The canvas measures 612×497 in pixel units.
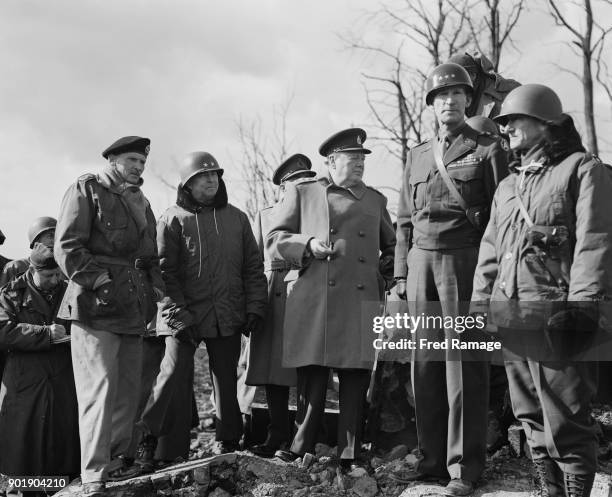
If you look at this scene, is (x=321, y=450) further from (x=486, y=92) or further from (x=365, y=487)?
(x=486, y=92)

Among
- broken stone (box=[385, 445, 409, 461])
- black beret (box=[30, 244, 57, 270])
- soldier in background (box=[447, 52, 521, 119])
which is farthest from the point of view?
soldier in background (box=[447, 52, 521, 119])

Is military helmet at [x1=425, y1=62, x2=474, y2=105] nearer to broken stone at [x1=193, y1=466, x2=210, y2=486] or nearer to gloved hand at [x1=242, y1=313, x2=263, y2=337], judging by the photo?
gloved hand at [x1=242, y1=313, x2=263, y2=337]

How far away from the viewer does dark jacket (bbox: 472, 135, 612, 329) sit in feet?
12.9

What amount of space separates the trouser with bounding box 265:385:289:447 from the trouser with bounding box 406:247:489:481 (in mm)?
1437

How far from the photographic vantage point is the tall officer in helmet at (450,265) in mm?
4980

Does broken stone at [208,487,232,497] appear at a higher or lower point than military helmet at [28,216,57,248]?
lower

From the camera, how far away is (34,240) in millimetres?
7102

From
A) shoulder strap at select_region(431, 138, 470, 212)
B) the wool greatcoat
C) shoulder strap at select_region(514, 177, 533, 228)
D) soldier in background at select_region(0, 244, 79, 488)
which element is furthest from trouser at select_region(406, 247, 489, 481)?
soldier in background at select_region(0, 244, 79, 488)

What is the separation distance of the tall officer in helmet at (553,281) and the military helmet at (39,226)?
4338mm

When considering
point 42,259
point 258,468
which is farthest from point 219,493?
point 42,259

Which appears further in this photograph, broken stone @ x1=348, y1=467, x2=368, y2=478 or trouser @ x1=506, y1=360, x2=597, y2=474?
broken stone @ x1=348, y1=467, x2=368, y2=478

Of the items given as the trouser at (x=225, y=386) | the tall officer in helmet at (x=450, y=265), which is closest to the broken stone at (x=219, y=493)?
the trouser at (x=225, y=386)

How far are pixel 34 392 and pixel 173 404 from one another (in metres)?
1.29

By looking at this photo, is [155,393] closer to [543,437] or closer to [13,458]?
[13,458]
